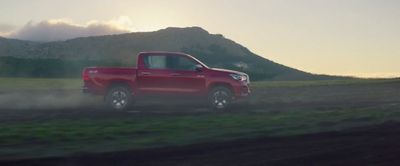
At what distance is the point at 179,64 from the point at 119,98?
252cm

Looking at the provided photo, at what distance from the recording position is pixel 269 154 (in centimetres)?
1238

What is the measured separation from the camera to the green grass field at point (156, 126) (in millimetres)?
14297

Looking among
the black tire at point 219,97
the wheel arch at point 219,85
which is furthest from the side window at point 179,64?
the black tire at point 219,97

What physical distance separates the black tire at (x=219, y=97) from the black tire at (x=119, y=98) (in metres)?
2.90

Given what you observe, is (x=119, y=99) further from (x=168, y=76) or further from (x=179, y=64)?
(x=179, y=64)

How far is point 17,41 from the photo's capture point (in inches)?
4983

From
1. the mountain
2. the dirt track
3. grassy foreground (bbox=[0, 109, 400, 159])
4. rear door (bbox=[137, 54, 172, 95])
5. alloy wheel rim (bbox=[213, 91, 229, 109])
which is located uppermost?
the mountain

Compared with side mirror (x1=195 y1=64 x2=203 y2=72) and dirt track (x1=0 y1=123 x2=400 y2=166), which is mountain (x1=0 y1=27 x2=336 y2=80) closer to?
side mirror (x1=195 y1=64 x2=203 y2=72)

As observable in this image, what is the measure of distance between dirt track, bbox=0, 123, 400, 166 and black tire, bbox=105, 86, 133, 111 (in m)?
10.2

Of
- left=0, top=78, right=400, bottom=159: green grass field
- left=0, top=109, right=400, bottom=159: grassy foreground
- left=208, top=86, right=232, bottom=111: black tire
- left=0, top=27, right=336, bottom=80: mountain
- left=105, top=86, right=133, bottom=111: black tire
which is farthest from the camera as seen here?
left=0, top=27, right=336, bottom=80: mountain

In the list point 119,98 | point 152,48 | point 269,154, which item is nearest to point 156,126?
point 269,154

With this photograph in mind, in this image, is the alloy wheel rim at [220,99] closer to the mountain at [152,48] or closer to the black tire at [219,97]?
the black tire at [219,97]

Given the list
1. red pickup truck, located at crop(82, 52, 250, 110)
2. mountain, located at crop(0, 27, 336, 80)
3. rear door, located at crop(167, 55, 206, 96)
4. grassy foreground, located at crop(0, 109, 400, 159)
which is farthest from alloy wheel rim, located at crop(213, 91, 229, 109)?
mountain, located at crop(0, 27, 336, 80)

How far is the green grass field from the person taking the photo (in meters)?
14.3
